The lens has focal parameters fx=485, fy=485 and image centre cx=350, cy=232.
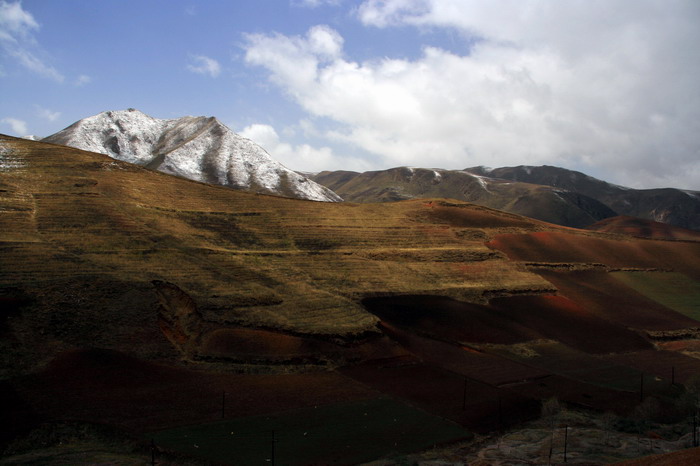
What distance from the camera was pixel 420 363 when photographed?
135ft

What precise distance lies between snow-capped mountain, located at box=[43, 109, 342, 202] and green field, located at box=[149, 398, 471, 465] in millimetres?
135950

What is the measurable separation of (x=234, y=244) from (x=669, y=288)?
61667 mm

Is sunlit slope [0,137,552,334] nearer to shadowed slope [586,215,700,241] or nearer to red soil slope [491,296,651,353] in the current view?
red soil slope [491,296,651,353]

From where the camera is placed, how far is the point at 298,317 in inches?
1783

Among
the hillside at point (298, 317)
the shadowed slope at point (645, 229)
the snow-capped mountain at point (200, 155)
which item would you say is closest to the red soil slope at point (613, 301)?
the hillside at point (298, 317)

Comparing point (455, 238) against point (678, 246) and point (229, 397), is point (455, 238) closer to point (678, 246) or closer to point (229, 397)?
point (678, 246)

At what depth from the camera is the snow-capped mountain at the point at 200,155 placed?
6599 inches

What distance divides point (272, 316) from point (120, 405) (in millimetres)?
17122

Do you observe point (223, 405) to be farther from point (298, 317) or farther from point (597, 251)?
point (597, 251)

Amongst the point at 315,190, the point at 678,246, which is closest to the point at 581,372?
the point at 678,246

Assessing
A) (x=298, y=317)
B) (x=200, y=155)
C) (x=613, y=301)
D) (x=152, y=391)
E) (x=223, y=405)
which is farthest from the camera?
(x=200, y=155)

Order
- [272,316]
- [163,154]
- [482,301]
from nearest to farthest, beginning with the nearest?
[272,316], [482,301], [163,154]

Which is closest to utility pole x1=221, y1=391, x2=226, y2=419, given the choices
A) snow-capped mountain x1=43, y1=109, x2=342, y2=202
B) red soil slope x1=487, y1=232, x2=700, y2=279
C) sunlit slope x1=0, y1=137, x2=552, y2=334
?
sunlit slope x1=0, y1=137, x2=552, y2=334

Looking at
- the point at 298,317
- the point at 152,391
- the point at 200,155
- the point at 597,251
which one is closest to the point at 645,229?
the point at 597,251
